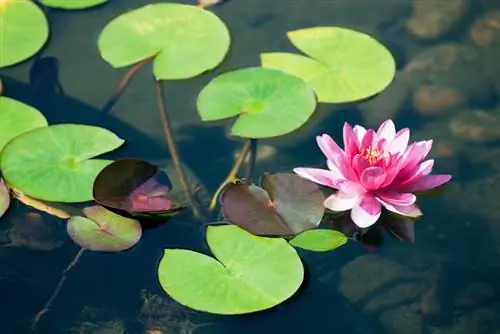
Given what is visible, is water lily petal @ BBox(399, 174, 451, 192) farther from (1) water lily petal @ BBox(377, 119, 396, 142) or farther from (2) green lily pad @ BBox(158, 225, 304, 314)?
(2) green lily pad @ BBox(158, 225, 304, 314)

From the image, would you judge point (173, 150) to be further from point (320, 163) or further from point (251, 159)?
point (320, 163)

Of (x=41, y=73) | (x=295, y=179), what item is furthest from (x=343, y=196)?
(x=41, y=73)

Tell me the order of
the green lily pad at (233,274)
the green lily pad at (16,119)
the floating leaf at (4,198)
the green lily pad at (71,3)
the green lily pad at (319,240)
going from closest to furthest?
the green lily pad at (233,274) < the green lily pad at (319,240) < the floating leaf at (4,198) < the green lily pad at (16,119) < the green lily pad at (71,3)

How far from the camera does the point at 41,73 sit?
2.40 m

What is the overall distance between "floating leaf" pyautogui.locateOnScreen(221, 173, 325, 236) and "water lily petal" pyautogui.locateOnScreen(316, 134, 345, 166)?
0.30 ft

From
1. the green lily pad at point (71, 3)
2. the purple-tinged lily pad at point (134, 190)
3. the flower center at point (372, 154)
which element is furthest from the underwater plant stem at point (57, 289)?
the green lily pad at point (71, 3)

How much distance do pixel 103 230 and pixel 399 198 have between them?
29.8 inches

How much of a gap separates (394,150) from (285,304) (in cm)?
50

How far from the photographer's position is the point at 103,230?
1.95 m

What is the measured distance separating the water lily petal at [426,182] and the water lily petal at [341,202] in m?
0.13

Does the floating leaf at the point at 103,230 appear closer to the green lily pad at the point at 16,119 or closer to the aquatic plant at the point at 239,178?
the aquatic plant at the point at 239,178

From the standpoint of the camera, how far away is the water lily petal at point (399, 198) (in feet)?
6.33

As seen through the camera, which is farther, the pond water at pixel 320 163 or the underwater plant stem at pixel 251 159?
the underwater plant stem at pixel 251 159

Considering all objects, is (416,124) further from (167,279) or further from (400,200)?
(167,279)
